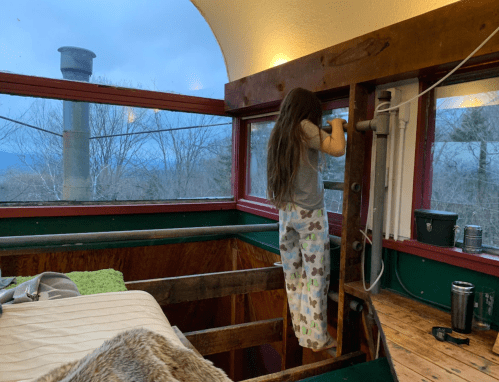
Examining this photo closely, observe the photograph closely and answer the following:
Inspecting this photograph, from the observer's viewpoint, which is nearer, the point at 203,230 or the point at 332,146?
the point at 332,146

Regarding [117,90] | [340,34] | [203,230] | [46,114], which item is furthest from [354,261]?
[46,114]

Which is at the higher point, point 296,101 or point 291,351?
point 296,101

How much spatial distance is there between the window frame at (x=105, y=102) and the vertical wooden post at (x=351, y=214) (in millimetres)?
1719

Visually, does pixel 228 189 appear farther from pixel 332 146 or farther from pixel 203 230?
pixel 332 146

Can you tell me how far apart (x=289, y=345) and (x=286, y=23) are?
2404 mm

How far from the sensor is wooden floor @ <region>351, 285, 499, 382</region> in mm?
1277

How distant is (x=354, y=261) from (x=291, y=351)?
102 cm

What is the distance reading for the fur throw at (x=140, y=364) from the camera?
24.3 inches

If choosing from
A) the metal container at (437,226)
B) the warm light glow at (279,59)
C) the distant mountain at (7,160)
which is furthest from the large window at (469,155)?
the distant mountain at (7,160)

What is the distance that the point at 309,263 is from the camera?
227 centimetres

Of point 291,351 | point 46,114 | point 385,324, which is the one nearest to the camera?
point 385,324

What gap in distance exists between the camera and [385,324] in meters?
1.69

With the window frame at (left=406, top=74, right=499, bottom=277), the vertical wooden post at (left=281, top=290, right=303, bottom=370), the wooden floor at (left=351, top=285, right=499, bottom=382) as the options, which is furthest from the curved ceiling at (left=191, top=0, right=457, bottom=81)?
the vertical wooden post at (left=281, top=290, right=303, bottom=370)

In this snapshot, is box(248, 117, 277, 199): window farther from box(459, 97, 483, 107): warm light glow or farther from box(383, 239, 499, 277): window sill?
box(459, 97, 483, 107): warm light glow
